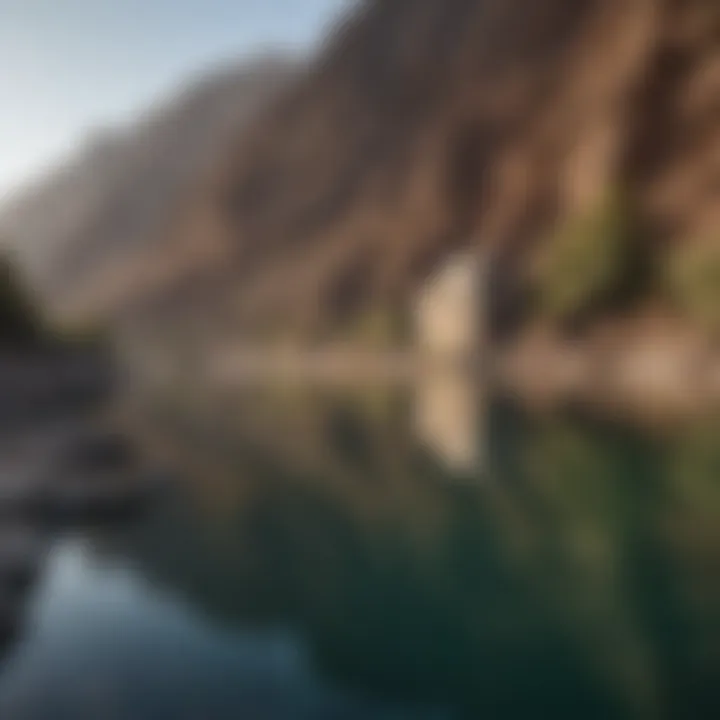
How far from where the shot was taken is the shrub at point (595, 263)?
202ft

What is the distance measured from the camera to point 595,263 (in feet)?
204

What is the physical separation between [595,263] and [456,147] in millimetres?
45056

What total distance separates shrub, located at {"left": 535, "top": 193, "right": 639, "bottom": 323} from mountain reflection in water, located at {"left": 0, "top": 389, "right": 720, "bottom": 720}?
3986 centimetres

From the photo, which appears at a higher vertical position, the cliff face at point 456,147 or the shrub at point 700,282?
the cliff face at point 456,147

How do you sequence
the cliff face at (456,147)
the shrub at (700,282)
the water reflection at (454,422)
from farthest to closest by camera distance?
the cliff face at (456,147) → the shrub at (700,282) → the water reflection at (454,422)

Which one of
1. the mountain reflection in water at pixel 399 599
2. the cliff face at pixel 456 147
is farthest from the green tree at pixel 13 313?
the cliff face at pixel 456 147

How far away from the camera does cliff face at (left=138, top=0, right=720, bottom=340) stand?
6906cm

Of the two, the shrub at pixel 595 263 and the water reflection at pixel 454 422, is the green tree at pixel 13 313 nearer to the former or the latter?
the water reflection at pixel 454 422

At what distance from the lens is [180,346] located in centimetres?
12888

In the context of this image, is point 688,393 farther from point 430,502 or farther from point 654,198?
point 654,198

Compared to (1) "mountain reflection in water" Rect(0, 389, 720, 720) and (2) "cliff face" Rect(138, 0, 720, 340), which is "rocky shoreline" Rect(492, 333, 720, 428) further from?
(1) "mountain reflection in water" Rect(0, 389, 720, 720)

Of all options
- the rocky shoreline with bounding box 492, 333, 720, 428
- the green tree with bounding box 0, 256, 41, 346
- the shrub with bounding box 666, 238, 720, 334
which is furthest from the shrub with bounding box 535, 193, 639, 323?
the green tree with bounding box 0, 256, 41, 346

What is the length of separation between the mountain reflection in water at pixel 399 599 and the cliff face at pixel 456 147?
149 feet

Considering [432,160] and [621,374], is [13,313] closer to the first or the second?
[621,374]
